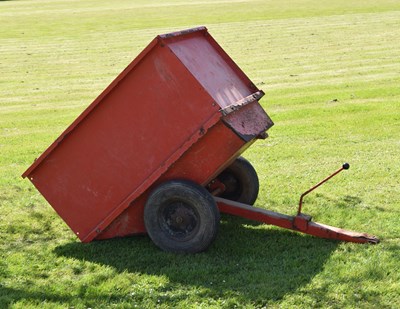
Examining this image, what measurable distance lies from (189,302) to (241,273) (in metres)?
0.69

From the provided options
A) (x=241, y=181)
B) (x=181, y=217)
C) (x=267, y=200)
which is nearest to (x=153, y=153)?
(x=181, y=217)

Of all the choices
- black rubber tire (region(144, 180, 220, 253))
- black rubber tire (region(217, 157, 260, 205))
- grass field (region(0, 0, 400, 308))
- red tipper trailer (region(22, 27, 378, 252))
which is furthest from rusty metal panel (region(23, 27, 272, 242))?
black rubber tire (region(217, 157, 260, 205))

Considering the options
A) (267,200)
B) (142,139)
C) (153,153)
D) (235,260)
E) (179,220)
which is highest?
(142,139)

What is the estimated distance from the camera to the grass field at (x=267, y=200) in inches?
245

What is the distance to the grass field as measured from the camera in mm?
6216

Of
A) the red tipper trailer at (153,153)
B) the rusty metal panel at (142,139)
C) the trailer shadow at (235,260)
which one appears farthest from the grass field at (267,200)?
the rusty metal panel at (142,139)

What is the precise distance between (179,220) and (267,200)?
7.11 feet

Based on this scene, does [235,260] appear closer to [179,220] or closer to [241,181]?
[179,220]

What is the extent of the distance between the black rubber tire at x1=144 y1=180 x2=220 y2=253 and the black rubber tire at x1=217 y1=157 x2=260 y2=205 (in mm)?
1493

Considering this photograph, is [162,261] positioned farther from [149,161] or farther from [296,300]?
[296,300]

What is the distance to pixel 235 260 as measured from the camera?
22.5 ft

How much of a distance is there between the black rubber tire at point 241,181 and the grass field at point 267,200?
0.40 metres

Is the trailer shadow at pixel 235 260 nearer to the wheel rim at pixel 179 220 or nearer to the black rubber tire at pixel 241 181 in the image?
the wheel rim at pixel 179 220

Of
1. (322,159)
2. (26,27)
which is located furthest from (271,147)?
(26,27)
